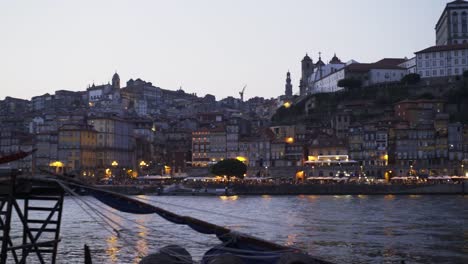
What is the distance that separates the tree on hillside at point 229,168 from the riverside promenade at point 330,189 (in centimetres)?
537

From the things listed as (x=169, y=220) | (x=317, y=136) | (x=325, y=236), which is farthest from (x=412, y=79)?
(x=169, y=220)

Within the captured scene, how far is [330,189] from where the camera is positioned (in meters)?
94.6

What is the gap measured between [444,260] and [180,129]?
12550 cm

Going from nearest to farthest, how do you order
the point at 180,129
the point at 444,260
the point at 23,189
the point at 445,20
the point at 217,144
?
1. the point at 23,189
2. the point at 444,260
3. the point at 217,144
4. the point at 445,20
5. the point at 180,129

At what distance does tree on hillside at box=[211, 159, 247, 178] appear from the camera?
348ft

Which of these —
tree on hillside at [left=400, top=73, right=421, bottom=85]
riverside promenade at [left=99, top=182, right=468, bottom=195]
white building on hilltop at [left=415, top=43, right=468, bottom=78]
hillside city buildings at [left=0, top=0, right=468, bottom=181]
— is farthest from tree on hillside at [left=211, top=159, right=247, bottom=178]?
white building on hilltop at [left=415, top=43, right=468, bottom=78]

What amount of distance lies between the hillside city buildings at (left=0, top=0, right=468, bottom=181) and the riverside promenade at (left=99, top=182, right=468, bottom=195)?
40.7 feet

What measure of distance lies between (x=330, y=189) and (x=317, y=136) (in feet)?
72.6

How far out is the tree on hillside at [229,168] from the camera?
105938 mm

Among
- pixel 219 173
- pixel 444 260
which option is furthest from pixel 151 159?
pixel 444 260

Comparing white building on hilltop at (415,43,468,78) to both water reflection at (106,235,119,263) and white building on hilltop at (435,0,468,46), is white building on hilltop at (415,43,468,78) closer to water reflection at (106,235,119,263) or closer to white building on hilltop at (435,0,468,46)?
white building on hilltop at (435,0,468,46)

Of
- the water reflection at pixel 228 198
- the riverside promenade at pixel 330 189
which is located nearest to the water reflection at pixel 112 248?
the water reflection at pixel 228 198

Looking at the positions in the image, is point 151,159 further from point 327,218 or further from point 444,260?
point 444,260

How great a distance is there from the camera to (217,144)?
4855 inches
